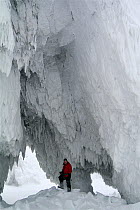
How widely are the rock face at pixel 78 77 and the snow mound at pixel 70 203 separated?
0.48 metres

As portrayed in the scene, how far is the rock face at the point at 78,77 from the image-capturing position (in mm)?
Answer: 6160

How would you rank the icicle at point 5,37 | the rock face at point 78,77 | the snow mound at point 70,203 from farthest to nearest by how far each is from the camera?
the snow mound at point 70,203 → the rock face at point 78,77 → the icicle at point 5,37

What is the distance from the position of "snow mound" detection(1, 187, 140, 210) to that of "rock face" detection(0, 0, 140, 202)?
480mm

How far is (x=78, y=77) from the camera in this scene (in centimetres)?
819

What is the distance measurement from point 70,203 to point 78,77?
349 cm

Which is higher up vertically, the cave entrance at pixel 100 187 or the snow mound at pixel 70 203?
the snow mound at pixel 70 203

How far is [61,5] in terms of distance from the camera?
7.25 metres

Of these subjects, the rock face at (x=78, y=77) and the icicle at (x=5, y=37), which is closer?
the icicle at (x=5, y=37)

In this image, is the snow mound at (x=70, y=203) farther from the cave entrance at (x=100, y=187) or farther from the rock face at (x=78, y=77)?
the cave entrance at (x=100, y=187)

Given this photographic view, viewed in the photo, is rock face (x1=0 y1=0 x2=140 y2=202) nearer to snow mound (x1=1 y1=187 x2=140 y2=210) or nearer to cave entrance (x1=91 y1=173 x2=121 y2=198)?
snow mound (x1=1 y1=187 x2=140 y2=210)

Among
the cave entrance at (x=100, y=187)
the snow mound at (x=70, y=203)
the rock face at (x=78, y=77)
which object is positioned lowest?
the cave entrance at (x=100, y=187)

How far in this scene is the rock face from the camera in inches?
243

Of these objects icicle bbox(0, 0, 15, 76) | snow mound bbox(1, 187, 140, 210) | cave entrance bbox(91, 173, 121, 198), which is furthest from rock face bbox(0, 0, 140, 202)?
cave entrance bbox(91, 173, 121, 198)

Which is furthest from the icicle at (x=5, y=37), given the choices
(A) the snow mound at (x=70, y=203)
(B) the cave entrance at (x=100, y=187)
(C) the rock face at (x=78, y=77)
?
(B) the cave entrance at (x=100, y=187)
